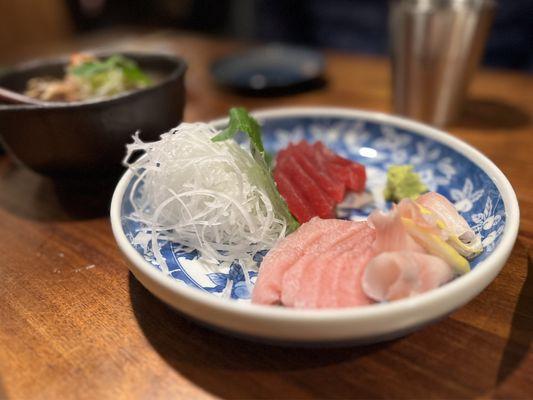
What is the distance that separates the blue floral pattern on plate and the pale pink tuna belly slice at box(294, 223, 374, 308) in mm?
151

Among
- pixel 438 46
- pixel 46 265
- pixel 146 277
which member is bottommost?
pixel 46 265

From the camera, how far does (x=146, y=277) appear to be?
2.69 feet

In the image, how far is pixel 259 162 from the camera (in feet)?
3.90

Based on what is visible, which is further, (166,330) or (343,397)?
(166,330)

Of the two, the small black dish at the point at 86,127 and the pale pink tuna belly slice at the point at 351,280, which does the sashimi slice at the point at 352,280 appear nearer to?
the pale pink tuna belly slice at the point at 351,280

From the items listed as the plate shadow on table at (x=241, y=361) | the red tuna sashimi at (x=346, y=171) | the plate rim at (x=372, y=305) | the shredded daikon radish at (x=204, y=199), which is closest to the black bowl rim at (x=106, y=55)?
the shredded daikon radish at (x=204, y=199)

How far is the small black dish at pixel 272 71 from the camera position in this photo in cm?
222

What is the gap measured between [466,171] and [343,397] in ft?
2.57

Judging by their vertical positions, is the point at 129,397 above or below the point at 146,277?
below

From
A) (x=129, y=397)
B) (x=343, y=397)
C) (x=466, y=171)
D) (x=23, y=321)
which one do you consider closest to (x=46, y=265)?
(x=23, y=321)

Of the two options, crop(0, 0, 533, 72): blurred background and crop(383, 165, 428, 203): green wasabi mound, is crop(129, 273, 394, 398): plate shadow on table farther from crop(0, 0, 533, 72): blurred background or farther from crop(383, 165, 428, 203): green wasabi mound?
crop(0, 0, 533, 72): blurred background

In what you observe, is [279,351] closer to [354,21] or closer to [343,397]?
[343,397]

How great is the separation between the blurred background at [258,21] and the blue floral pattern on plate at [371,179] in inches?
86.9

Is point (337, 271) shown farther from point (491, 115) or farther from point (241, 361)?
point (491, 115)
